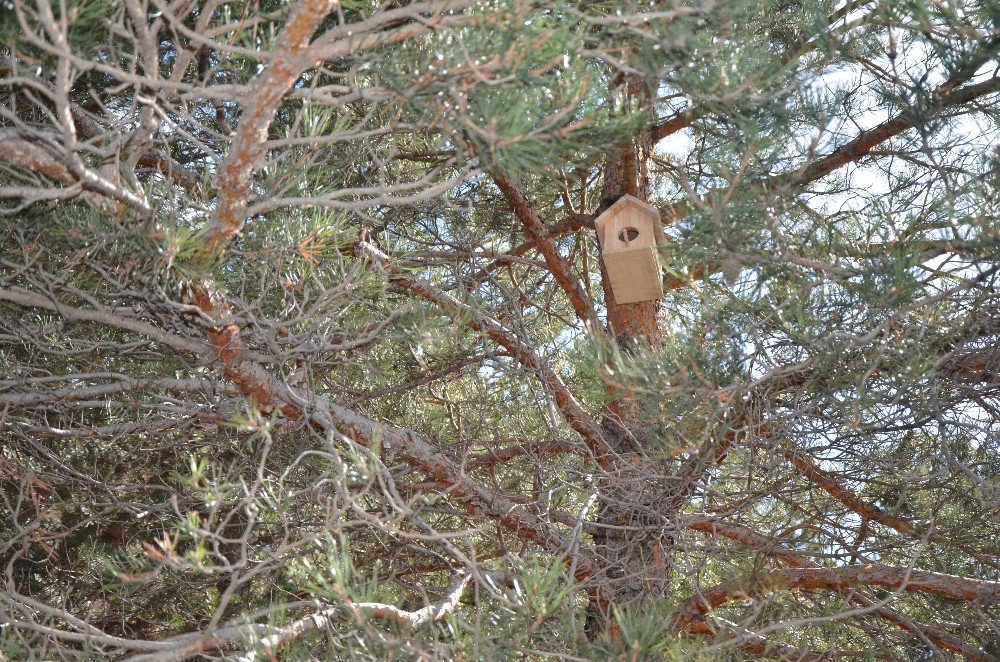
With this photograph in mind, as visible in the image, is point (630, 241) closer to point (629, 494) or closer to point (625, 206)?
point (625, 206)

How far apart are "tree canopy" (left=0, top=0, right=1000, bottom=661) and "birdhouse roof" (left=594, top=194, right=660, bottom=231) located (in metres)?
0.08

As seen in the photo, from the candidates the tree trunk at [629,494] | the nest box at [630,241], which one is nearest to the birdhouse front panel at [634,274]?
the nest box at [630,241]

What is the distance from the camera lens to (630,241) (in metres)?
2.23

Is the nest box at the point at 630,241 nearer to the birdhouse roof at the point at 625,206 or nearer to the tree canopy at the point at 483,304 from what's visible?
the birdhouse roof at the point at 625,206

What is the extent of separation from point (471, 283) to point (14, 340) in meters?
1.20

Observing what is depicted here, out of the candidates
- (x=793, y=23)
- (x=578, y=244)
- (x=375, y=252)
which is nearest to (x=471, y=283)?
(x=375, y=252)

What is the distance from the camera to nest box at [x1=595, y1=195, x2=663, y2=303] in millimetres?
2211

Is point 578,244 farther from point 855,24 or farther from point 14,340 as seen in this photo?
point 14,340

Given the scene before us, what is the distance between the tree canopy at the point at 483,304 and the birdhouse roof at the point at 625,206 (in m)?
0.08

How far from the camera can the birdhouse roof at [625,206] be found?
2.20 meters

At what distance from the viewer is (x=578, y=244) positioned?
132 inches

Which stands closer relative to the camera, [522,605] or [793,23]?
Answer: [522,605]

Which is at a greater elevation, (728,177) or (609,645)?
(728,177)

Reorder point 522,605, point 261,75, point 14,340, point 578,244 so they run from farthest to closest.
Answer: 1. point 578,244
2. point 14,340
3. point 522,605
4. point 261,75
